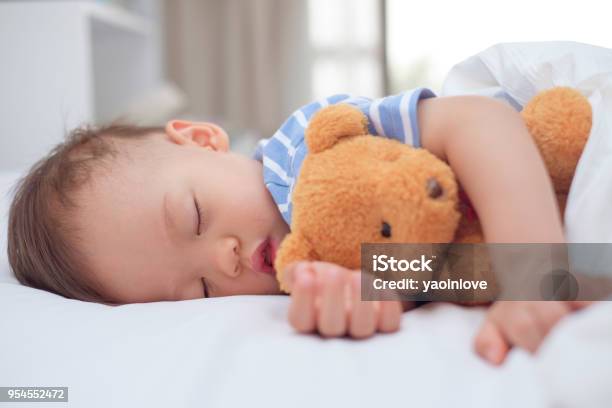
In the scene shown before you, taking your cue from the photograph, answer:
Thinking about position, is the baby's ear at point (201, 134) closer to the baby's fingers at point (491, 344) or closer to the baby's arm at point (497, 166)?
the baby's arm at point (497, 166)

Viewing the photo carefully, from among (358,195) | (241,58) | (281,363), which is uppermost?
(241,58)

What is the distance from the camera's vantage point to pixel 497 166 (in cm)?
61

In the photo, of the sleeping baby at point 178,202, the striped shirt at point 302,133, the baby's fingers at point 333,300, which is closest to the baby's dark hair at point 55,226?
the sleeping baby at point 178,202

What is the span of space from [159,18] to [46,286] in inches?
98.6

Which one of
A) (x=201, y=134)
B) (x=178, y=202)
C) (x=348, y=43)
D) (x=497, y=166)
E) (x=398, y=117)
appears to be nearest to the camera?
(x=497, y=166)

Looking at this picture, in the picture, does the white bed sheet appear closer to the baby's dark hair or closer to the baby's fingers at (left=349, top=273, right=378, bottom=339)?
the baby's fingers at (left=349, top=273, right=378, bottom=339)

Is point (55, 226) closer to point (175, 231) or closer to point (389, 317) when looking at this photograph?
point (175, 231)

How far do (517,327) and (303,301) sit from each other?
189 millimetres

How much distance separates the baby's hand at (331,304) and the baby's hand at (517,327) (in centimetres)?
10

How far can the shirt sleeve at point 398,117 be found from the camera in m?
0.72

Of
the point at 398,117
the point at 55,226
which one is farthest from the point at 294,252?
the point at 55,226

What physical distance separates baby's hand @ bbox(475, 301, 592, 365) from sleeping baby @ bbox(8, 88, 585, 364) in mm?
134

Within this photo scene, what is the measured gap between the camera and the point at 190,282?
2.83ft

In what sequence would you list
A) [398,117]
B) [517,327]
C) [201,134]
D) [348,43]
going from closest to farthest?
[517,327] → [398,117] → [201,134] → [348,43]
